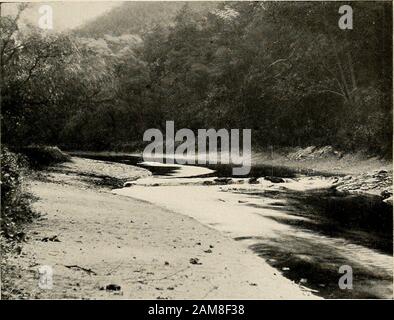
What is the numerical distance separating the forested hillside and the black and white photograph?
14cm

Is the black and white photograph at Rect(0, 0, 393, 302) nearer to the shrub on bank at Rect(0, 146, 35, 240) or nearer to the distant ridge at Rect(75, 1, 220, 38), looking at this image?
the shrub on bank at Rect(0, 146, 35, 240)

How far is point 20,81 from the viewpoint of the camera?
17.8 m

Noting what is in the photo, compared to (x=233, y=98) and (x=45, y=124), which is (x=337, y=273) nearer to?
(x=233, y=98)

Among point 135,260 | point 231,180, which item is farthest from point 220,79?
point 135,260

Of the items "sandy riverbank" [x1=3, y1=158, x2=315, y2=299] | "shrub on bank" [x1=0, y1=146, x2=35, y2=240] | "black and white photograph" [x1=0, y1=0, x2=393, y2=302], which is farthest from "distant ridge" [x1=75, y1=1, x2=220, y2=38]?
"shrub on bank" [x1=0, y1=146, x2=35, y2=240]

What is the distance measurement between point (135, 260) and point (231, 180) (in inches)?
613

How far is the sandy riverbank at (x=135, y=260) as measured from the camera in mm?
7492

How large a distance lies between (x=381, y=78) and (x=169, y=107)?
3670 cm

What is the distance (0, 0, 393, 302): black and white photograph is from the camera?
831cm

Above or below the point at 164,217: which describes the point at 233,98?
above

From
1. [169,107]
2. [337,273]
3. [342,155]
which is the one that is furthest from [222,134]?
[337,273]

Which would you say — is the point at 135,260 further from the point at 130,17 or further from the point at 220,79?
the point at 130,17

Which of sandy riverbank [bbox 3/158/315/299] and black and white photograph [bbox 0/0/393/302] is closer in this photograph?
sandy riverbank [bbox 3/158/315/299]

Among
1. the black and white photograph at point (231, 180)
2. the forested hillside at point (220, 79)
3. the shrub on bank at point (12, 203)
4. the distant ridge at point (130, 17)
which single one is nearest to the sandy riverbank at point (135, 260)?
the black and white photograph at point (231, 180)
